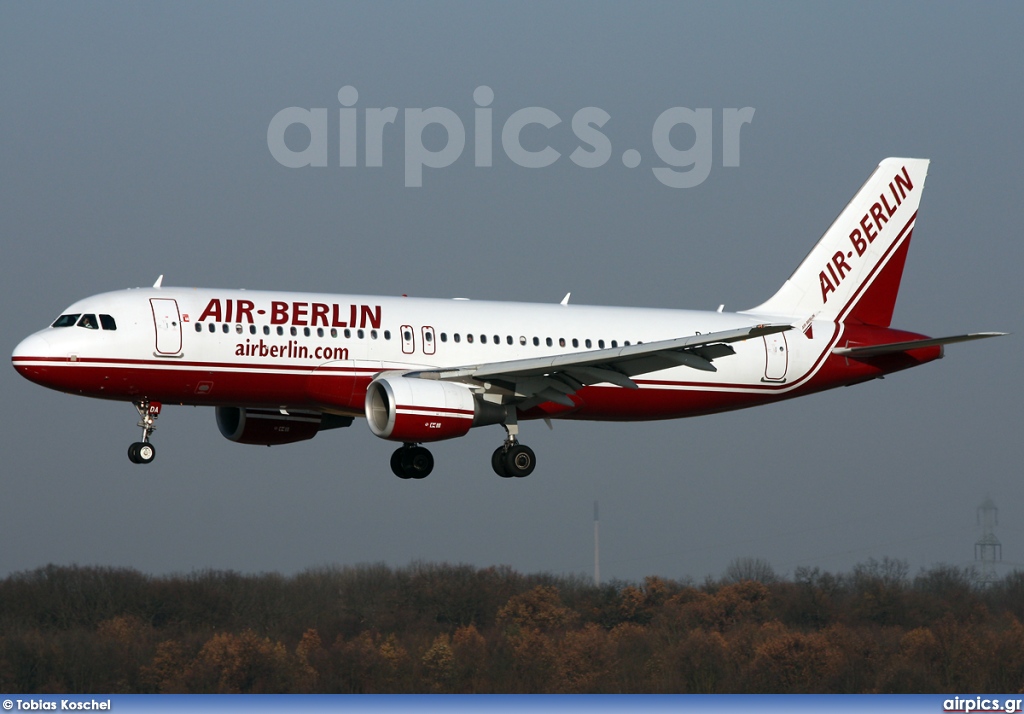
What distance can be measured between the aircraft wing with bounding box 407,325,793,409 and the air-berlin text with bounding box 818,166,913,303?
32.9 ft

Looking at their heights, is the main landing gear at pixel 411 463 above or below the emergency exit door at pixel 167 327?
below

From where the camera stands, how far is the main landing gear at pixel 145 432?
145 feet

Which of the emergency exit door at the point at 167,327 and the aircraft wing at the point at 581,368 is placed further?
the aircraft wing at the point at 581,368

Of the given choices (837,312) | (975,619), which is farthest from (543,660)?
(837,312)

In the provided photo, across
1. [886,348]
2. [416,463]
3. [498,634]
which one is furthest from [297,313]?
[498,634]

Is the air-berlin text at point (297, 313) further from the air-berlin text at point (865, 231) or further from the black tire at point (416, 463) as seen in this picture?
the air-berlin text at point (865, 231)

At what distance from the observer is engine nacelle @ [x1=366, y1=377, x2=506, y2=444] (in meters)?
43.2

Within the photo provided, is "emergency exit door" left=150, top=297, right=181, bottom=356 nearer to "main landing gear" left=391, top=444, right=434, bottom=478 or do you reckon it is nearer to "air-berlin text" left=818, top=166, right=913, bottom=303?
"main landing gear" left=391, top=444, right=434, bottom=478

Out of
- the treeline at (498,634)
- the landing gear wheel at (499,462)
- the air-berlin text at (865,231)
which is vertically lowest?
the treeline at (498,634)

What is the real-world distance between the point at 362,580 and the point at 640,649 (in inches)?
681

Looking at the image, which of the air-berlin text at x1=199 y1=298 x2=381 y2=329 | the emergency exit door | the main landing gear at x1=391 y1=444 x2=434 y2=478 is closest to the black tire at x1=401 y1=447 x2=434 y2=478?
the main landing gear at x1=391 y1=444 x2=434 y2=478

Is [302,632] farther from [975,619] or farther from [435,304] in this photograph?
[435,304]

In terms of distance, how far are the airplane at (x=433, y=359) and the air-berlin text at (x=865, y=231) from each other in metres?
0.34

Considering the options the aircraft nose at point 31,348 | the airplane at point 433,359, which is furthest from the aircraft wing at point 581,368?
the aircraft nose at point 31,348
